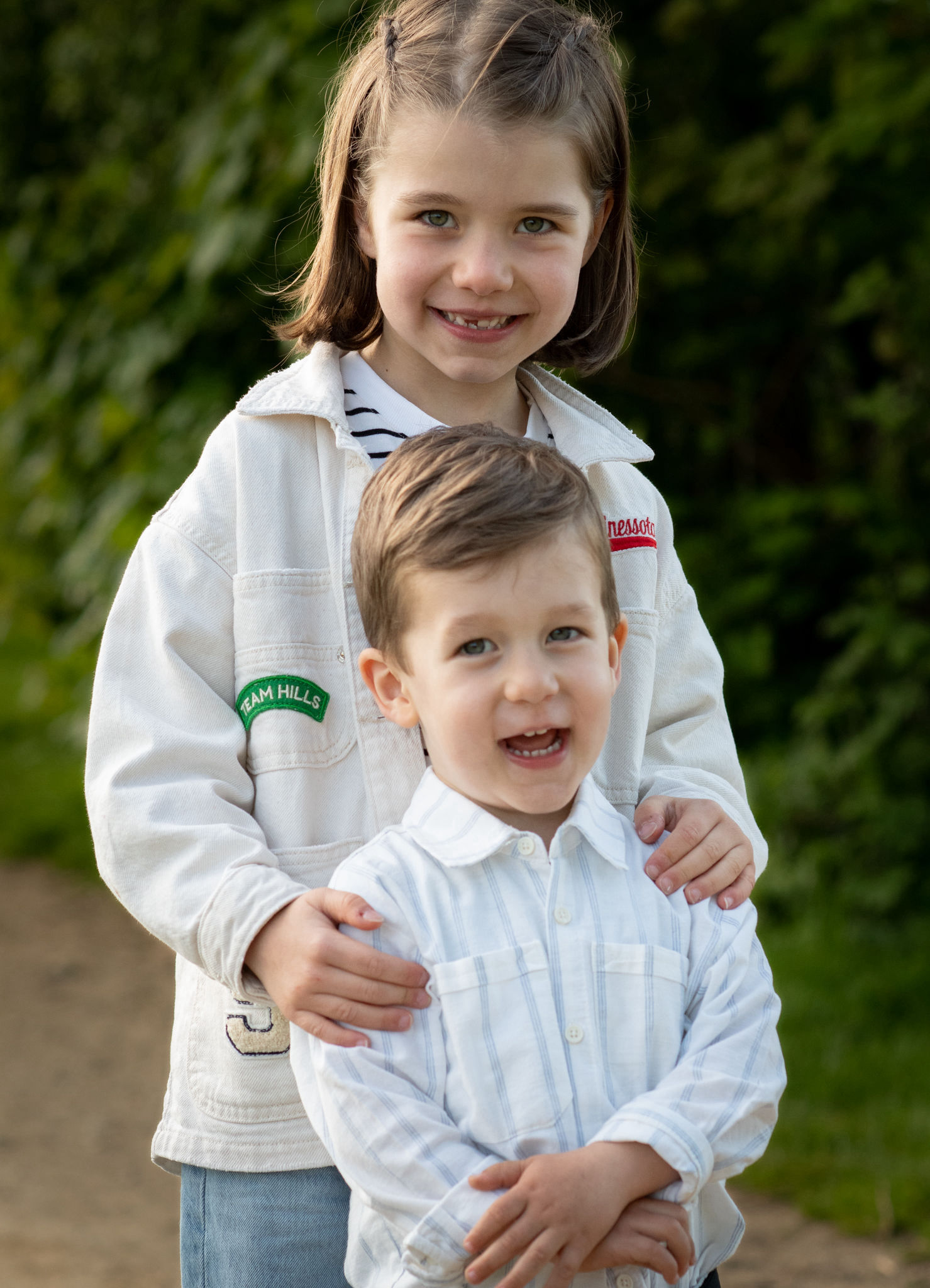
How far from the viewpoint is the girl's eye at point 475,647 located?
1541 millimetres

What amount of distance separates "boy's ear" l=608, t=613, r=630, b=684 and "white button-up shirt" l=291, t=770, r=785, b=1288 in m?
0.16

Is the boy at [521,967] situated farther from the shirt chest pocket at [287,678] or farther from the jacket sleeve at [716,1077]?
the shirt chest pocket at [287,678]

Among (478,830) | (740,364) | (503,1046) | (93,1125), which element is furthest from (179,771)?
(740,364)

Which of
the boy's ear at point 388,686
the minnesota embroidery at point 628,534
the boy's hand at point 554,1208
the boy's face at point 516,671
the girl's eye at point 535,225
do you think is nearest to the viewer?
the boy's hand at point 554,1208

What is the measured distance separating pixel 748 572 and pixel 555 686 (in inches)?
146

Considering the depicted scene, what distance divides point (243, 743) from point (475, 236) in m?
0.63

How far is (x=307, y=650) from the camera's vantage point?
1729 mm

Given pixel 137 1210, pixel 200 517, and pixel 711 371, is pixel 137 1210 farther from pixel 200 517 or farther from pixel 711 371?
pixel 711 371

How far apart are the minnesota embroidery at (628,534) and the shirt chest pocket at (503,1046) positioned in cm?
56

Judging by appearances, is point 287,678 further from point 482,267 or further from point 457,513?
point 482,267

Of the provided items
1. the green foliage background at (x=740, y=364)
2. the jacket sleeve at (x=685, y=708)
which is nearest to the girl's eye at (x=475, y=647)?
the jacket sleeve at (x=685, y=708)

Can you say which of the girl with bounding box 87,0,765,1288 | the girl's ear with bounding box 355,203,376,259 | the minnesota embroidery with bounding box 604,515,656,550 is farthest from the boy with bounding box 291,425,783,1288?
the girl's ear with bounding box 355,203,376,259

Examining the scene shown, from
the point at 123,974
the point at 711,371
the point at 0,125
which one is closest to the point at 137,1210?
the point at 123,974

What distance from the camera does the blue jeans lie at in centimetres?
168
